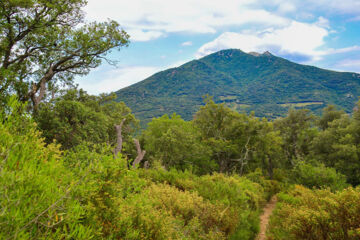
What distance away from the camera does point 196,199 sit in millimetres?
7555

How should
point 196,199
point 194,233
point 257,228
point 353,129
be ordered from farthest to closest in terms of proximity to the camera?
point 353,129
point 257,228
point 196,199
point 194,233

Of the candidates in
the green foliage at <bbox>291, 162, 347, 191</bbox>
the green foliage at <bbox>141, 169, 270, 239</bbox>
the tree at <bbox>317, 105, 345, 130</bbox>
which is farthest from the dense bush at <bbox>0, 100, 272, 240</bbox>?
the tree at <bbox>317, 105, 345, 130</bbox>

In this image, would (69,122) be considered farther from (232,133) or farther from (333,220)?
(232,133)

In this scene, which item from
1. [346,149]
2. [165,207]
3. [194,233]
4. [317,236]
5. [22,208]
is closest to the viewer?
[22,208]

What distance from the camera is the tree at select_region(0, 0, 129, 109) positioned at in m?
8.27

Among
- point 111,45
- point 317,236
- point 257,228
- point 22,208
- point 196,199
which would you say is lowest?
point 257,228

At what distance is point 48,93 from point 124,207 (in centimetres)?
1140

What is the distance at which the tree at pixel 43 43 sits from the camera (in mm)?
8266

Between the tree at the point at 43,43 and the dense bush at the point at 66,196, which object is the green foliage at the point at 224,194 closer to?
the dense bush at the point at 66,196

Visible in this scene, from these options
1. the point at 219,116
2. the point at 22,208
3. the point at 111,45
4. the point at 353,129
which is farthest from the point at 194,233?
the point at 353,129

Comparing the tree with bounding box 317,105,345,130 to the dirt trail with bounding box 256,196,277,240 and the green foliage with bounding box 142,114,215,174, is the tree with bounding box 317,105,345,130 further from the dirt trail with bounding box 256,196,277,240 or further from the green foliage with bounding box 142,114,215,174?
the green foliage with bounding box 142,114,215,174

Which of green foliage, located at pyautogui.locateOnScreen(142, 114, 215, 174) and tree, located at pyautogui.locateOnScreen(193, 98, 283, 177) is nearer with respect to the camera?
green foliage, located at pyautogui.locateOnScreen(142, 114, 215, 174)

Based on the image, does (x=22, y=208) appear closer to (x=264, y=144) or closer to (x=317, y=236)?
(x=317, y=236)

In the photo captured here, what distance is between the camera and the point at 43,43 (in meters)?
9.59
